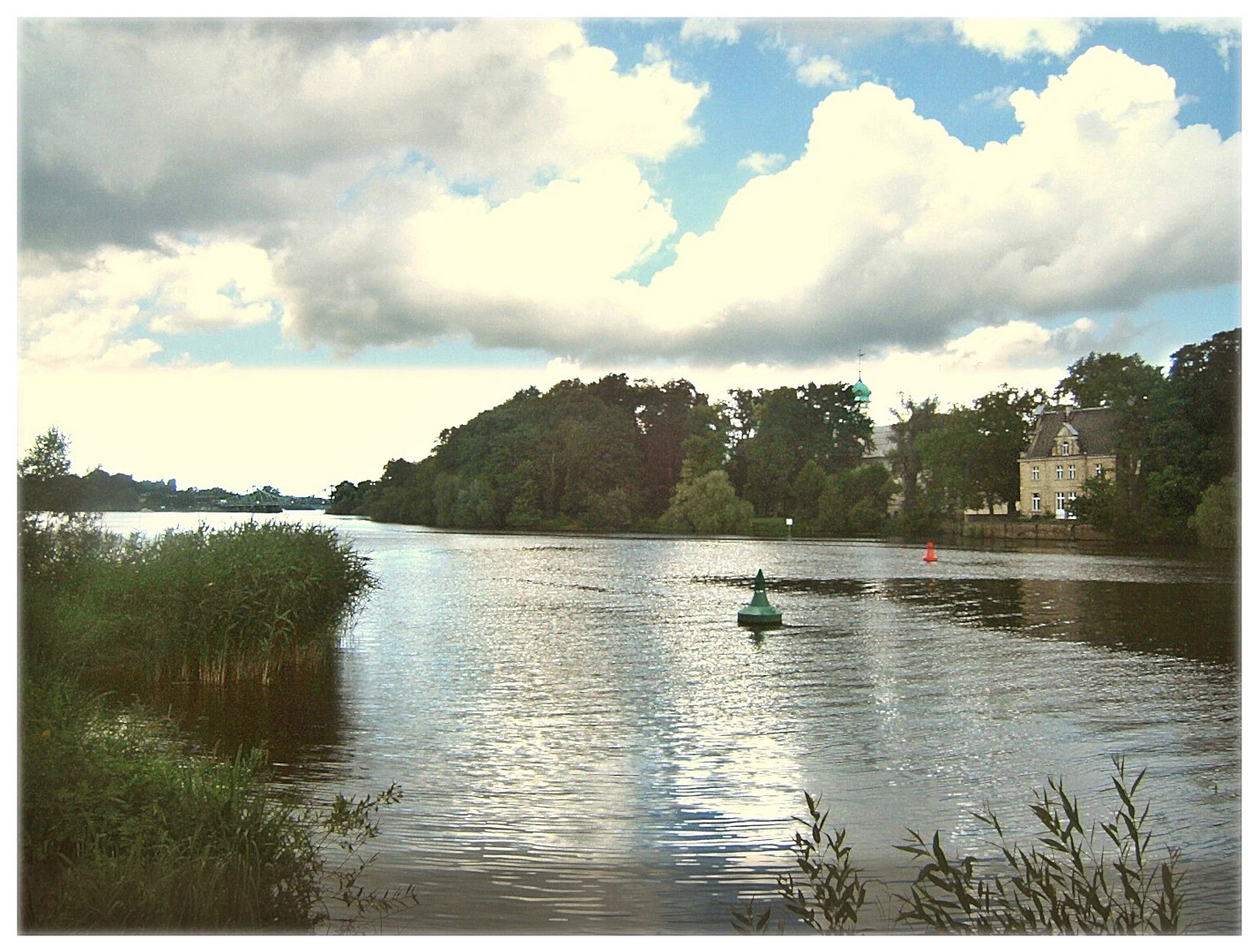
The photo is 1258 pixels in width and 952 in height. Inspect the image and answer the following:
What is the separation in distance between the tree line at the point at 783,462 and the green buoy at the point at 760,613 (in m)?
3.01

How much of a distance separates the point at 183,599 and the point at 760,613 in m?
7.72

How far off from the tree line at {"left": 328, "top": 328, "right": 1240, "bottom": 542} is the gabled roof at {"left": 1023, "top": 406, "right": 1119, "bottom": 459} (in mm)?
195

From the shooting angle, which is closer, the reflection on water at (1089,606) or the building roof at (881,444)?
the reflection on water at (1089,606)

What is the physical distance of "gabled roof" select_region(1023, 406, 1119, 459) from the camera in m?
13.2

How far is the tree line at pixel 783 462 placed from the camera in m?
12.2

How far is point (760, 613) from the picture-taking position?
47.1 ft

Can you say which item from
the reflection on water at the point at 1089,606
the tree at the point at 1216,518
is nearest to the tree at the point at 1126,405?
the tree at the point at 1216,518

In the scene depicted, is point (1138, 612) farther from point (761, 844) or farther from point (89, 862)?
point (89, 862)

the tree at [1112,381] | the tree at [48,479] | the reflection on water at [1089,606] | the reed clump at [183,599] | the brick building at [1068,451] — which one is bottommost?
the reflection on water at [1089,606]

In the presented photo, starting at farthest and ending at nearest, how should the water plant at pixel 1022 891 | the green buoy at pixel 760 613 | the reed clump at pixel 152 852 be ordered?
the green buoy at pixel 760 613
the reed clump at pixel 152 852
the water plant at pixel 1022 891

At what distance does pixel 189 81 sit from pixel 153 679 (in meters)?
5.45

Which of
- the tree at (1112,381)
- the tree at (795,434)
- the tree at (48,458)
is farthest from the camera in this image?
the tree at (795,434)

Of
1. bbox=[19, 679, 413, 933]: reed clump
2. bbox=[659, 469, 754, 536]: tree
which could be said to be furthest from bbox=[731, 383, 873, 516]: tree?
bbox=[19, 679, 413, 933]: reed clump

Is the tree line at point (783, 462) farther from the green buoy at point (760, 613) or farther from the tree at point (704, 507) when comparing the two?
the green buoy at point (760, 613)
